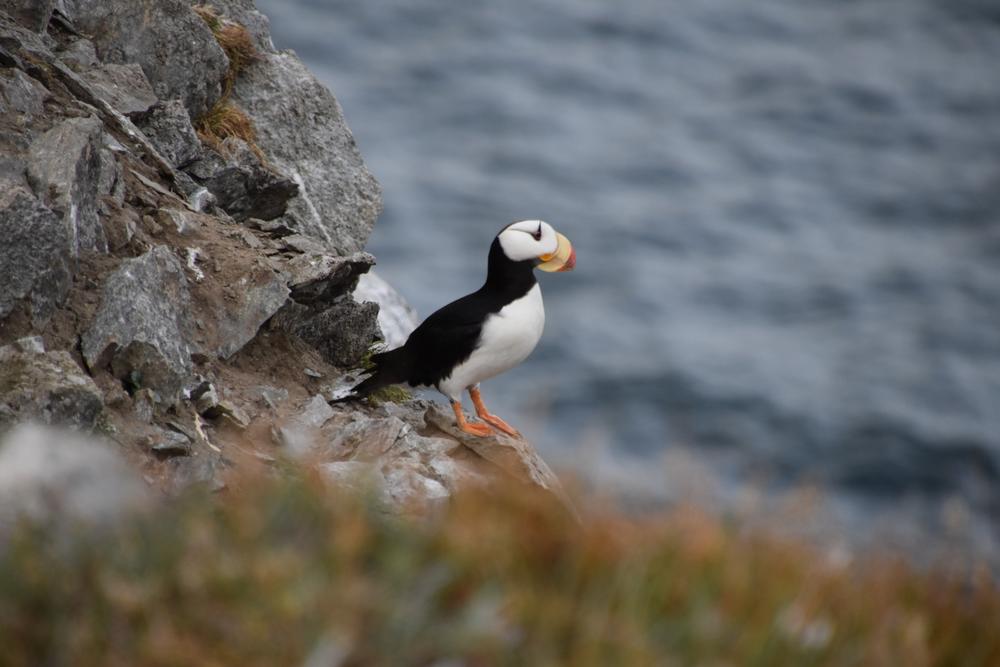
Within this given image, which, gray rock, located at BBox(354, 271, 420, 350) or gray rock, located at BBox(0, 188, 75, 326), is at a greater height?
gray rock, located at BBox(0, 188, 75, 326)

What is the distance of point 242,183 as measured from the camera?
11.7 m

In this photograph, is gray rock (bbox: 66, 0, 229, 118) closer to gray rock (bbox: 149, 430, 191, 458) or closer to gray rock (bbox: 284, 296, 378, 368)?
gray rock (bbox: 284, 296, 378, 368)

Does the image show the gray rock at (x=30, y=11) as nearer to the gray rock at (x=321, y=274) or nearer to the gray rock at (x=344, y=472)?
the gray rock at (x=321, y=274)

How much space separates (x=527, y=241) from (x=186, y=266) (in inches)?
111

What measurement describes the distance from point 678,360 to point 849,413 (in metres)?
5.66

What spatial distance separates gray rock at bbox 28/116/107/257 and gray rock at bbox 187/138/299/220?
186cm

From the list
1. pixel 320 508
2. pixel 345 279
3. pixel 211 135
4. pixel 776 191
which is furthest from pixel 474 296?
pixel 776 191

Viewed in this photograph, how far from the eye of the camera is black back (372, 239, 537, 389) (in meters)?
10.6

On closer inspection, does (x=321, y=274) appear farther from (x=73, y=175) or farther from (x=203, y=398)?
(x=73, y=175)

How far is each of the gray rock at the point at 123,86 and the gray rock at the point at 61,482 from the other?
4497 mm

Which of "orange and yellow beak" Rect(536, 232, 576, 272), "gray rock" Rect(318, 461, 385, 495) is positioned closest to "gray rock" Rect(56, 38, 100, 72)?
"orange and yellow beak" Rect(536, 232, 576, 272)

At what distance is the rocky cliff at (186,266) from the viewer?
8562mm

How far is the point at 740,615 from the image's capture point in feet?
18.8

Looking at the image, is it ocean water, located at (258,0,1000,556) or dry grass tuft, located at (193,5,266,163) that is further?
ocean water, located at (258,0,1000,556)
